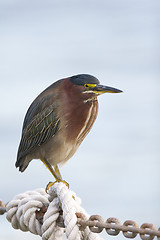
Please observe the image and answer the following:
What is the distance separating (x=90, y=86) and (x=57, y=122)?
251 mm

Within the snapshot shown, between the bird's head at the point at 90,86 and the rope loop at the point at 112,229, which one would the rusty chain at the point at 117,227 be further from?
the bird's head at the point at 90,86

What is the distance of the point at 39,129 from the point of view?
6.65 feet

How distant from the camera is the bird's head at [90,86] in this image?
1812 millimetres

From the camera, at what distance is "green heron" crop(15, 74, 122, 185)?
191 centimetres

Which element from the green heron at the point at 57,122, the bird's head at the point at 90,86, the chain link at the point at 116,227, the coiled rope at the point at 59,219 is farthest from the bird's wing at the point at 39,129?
the chain link at the point at 116,227

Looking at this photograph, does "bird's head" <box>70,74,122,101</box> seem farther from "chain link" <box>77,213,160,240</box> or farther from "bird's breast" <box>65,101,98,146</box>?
"chain link" <box>77,213,160,240</box>

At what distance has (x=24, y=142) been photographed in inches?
81.4

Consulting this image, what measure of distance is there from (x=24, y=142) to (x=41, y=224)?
74cm

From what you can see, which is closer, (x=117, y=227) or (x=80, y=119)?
(x=117, y=227)

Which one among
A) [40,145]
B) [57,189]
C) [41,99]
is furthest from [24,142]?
[57,189]

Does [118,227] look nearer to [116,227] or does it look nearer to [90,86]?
[116,227]

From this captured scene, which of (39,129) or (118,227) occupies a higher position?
(39,129)

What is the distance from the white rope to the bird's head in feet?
1.78

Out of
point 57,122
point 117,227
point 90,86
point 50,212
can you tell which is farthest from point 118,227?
point 57,122
